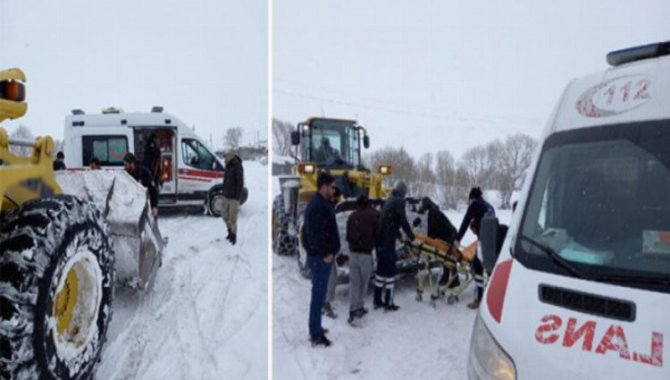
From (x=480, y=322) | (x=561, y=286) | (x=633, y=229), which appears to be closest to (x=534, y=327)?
(x=561, y=286)

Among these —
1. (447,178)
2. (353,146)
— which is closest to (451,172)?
(447,178)

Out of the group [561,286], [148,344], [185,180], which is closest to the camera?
[561,286]

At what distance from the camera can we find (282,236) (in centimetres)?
547

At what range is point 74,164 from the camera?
6.53ft

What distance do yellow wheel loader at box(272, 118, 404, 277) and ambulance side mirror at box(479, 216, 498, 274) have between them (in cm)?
311

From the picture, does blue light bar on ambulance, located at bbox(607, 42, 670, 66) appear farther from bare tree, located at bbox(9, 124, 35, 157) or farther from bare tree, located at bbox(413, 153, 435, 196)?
bare tree, located at bbox(413, 153, 435, 196)

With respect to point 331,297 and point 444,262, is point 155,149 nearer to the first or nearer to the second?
point 331,297

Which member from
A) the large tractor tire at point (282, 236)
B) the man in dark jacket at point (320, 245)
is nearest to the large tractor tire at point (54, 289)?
the man in dark jacket at point (320, 245)

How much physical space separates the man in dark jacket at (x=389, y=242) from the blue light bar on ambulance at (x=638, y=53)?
255cm

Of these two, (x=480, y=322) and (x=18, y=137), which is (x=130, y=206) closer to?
(x=18, y=137)

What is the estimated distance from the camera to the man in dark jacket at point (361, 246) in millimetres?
3911

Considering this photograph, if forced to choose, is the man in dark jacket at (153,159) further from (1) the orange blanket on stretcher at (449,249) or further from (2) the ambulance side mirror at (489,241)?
(1) the orange blanket on stretcher at (449,249)

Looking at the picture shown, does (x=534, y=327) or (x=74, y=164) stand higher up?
(x=74, y=164)

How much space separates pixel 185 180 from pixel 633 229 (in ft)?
9.98
